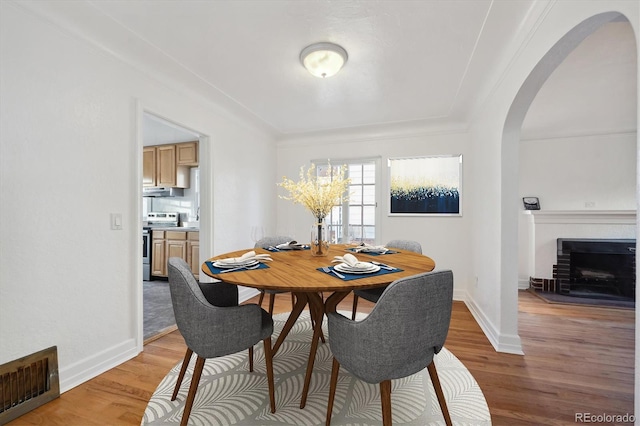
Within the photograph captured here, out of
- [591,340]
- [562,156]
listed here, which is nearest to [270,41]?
[591,340]

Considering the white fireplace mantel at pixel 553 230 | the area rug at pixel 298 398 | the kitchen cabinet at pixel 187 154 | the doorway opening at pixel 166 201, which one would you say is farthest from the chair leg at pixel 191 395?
the white fireplace mantel at pixel 553 230

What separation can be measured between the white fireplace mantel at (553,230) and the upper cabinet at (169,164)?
527 centimetres

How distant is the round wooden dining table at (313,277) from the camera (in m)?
1.27

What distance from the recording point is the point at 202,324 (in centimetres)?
136

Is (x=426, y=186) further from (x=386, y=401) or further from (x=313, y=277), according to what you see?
(x=386, y=401)

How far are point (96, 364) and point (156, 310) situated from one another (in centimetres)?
129

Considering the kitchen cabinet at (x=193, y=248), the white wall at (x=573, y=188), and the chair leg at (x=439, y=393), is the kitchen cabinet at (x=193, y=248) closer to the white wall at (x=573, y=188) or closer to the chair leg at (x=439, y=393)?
the chair leg at (x=439, y=393)

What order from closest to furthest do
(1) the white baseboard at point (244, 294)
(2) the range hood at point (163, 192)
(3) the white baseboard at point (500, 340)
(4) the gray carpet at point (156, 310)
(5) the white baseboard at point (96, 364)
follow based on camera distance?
1. (5) the white baseboard at point (96, 364)
2. (3) the white baseboard at point (500, 340)
3. (4) the gray carpet at point (156, 310)
4. (1) the white baseboard at point (244, 294)
5. (2) the range hood at point (163, 192)

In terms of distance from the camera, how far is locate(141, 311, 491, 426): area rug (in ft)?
4.91

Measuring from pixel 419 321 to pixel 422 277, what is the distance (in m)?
0.20

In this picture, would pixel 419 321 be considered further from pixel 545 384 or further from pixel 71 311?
pixel 71 311

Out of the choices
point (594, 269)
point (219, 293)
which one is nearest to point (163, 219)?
point (219, 293)

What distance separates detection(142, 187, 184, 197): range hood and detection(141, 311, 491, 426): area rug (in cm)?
341

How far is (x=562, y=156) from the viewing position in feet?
13.2
